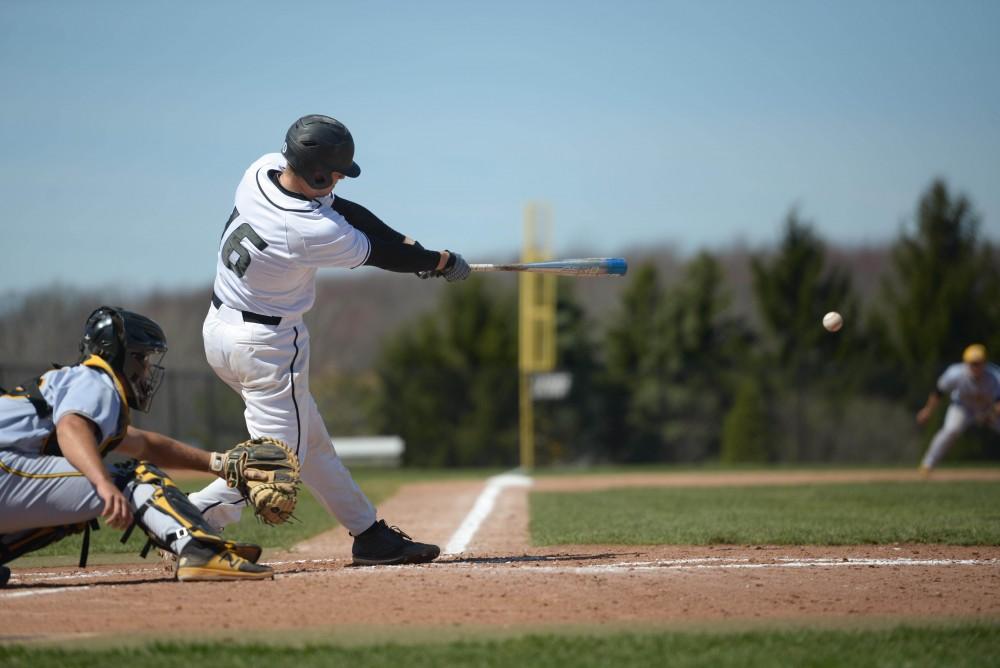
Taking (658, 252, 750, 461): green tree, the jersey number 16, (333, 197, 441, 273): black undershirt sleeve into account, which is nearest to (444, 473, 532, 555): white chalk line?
(333, 197, 441, 273): black undershirt sleeve

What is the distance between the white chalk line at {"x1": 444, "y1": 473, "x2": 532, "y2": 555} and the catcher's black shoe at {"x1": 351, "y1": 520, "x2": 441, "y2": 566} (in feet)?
3.23

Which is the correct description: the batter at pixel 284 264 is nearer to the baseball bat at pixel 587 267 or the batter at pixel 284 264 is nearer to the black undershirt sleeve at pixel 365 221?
the black undershirt sleeve at pixel 365 221

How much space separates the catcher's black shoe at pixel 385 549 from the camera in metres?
6.49

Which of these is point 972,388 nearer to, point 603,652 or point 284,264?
point 284,264

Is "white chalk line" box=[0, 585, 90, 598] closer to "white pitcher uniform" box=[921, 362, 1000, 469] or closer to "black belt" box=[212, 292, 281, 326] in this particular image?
→ "black belt" box=[212, 292, 281, 326]

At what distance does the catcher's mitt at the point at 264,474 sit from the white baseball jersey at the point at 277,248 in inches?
28.6

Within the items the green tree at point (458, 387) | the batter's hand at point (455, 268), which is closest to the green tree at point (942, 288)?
the green tree at point (458, 387)

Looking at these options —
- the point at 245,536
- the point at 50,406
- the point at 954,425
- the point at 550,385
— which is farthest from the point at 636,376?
the point at 50,406

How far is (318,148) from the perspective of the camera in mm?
6051

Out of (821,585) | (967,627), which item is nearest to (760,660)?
(967,627)

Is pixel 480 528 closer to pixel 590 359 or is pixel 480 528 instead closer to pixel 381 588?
pixel 381 588

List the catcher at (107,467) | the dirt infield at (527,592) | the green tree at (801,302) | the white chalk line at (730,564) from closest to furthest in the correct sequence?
the dirt infield at (527,592) → the catcher at (107,467) → the white chalk line at (730,564) → the green tree at (801,302)

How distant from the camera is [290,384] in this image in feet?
19.8

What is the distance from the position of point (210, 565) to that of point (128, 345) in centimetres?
113
